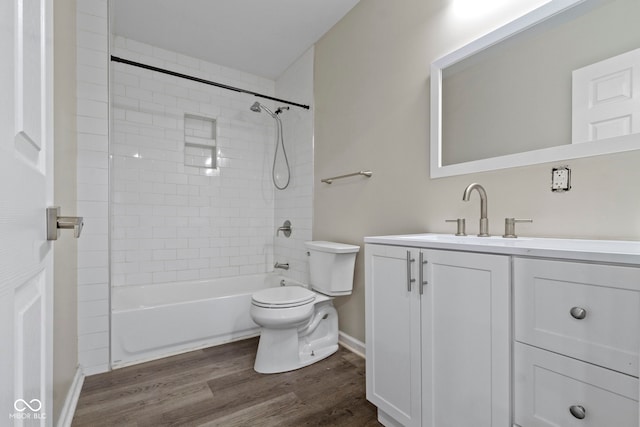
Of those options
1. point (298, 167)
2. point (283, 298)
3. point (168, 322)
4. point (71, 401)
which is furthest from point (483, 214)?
point (71, 401)

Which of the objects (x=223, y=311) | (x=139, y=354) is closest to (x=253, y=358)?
(x=223, y=311)

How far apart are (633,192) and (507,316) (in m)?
0.66

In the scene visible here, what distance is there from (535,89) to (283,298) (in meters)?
1.77

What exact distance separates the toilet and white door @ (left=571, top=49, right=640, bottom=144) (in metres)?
1.36

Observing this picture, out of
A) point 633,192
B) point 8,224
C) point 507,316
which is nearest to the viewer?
point 8,224

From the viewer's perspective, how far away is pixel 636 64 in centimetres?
104

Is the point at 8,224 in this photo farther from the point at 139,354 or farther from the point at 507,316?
the point at 139,354

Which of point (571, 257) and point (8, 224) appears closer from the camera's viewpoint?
point (8, 224)

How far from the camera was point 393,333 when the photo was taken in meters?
1.31

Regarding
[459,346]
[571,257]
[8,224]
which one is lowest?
[459,346]

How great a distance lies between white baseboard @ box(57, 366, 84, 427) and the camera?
137 cm

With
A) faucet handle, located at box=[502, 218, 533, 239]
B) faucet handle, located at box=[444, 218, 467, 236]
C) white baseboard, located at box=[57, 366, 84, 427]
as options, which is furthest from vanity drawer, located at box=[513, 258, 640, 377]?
white baseboard, located at box=[57, 366, 84, 427]

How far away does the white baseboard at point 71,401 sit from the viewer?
137 centimetres

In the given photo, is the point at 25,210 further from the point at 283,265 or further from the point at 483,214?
the point at 283,265
